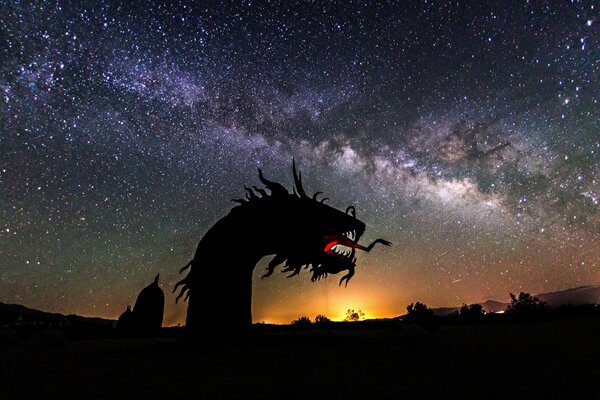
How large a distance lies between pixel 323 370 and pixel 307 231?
2.95 meters

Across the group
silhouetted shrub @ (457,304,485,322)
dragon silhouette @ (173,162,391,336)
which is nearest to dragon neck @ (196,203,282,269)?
dragon silhouette @ (173,162,391,336)

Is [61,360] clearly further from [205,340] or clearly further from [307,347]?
[307,347]

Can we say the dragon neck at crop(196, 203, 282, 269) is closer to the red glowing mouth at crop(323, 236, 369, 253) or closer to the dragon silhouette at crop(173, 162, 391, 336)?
the dragon silhouette at crop(173, 162, 391, 336)

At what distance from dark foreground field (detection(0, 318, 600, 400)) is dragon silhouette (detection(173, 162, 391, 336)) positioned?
608 millimetres

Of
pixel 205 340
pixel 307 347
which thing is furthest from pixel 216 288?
pixel 307 347

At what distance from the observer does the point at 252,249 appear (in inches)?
258

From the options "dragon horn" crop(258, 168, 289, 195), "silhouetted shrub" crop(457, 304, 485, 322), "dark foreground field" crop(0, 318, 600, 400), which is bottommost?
"dark foreground field" crop(0, 318, 600, 400)

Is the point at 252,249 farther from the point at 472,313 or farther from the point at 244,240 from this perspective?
the point at 472,313

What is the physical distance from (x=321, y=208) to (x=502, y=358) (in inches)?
144

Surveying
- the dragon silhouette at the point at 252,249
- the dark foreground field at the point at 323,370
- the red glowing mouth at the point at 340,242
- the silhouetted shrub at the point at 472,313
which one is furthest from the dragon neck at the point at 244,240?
the silhouetted shrub at the point at 472,313

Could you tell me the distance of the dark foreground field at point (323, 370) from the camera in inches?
118

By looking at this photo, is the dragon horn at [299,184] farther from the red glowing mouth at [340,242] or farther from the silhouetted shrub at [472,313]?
the silhouetted shrub at [472,313]

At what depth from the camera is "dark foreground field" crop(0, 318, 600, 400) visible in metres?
2.99

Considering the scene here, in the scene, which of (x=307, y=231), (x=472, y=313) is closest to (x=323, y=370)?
(x=307, y=231)
